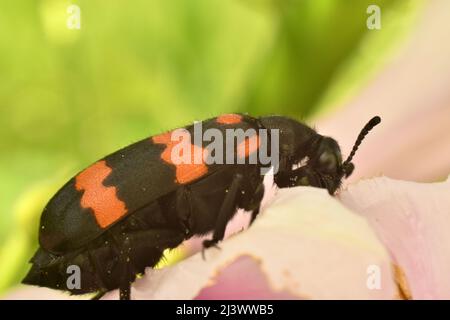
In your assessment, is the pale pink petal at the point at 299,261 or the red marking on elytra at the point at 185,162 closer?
the pale pink petal at the point at 299,261

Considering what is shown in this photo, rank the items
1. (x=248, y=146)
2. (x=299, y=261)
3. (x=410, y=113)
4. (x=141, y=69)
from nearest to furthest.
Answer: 1. (x=299, y=261)
2. (x=248, y=146)
3. (x=410, y=113)
4. (x=141, y=69)

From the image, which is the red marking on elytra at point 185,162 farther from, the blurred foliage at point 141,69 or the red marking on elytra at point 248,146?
the blurred foliage at point 141,69

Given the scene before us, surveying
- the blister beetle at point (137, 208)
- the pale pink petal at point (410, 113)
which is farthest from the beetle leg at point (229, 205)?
the pale pink petal at point (410, 113)

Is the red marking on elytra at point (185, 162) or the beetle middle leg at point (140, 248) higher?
the red marking on elytra at point (185, 162)

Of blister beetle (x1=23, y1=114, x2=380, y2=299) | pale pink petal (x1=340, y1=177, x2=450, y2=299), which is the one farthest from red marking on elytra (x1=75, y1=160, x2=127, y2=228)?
pale pink petal (x1=340, y1=177, x2=450, y2=299)

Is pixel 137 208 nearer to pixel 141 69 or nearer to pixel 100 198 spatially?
pixel 100 198

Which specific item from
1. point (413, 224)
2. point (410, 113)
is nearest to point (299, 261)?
point (413, 224)
